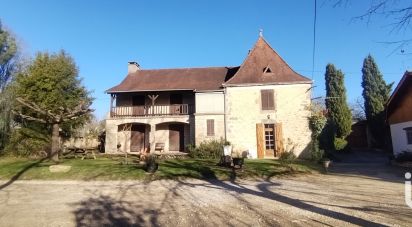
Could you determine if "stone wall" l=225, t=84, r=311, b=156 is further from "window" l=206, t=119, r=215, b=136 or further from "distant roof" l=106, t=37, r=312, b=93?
"window" l=206, t=119, r=215, b=136

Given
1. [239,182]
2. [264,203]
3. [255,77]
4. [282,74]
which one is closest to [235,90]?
[255,77]

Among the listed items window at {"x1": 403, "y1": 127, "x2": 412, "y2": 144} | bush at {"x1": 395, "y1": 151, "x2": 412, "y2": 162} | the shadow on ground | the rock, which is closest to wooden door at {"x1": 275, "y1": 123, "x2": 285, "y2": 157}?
bush at {"x1": 395, "y1": 151, "x2": 412, "y2": 162}

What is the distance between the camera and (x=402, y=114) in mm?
20250

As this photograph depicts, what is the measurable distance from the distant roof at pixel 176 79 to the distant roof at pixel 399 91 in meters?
11.2

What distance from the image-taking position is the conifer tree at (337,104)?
3141cm

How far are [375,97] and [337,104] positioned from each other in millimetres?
3846

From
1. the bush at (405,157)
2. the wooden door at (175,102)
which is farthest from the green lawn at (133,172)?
the wooden door at (175,102)

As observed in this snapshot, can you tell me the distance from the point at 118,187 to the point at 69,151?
40.7ft

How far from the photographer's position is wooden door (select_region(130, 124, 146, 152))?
24906mm

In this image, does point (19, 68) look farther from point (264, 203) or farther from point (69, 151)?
point (264, 203)

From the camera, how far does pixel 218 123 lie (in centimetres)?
2230

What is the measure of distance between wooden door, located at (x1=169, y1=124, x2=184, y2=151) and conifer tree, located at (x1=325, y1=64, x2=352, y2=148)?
48.3 feet

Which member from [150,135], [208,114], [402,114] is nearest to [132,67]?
[150,135]

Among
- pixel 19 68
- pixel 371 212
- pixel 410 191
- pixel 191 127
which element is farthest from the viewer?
pixel 19 68
